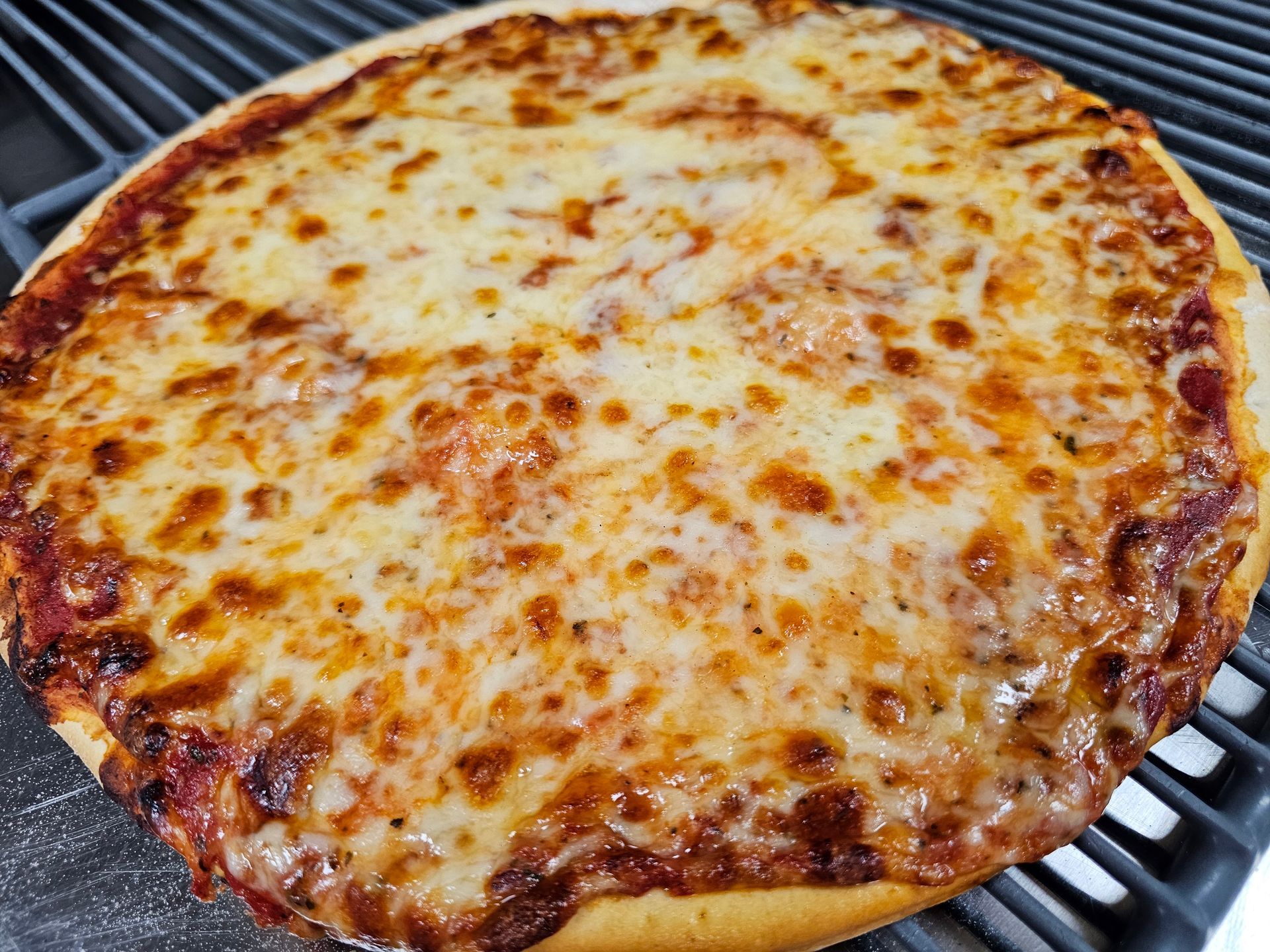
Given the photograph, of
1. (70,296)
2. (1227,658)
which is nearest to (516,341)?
(70,296)

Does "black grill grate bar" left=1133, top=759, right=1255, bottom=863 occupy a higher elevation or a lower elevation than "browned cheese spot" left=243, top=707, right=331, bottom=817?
lower

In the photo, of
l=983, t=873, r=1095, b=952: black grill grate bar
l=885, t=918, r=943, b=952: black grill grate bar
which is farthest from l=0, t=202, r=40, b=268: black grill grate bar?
l=983, t=873, r=1095, b=952: black grill grate bar

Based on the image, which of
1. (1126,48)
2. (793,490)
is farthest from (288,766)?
(1126,48)

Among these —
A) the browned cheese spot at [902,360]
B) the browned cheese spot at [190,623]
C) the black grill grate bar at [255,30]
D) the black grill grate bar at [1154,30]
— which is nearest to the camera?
the browned cheese spot at [190,623]

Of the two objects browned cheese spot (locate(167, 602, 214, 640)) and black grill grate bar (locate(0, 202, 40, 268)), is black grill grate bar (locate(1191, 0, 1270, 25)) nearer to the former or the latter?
browned cheese spot (locate(167, 602, 214, 640))

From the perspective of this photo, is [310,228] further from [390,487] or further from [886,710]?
[886,710]

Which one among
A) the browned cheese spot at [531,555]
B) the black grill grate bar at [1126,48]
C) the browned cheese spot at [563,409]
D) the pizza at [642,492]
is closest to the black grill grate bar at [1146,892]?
the pizza at [642,492]

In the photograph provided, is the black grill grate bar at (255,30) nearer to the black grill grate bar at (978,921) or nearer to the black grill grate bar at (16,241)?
the black grill grate bar at (16,241)

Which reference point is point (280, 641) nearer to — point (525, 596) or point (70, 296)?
point (525, 596)
